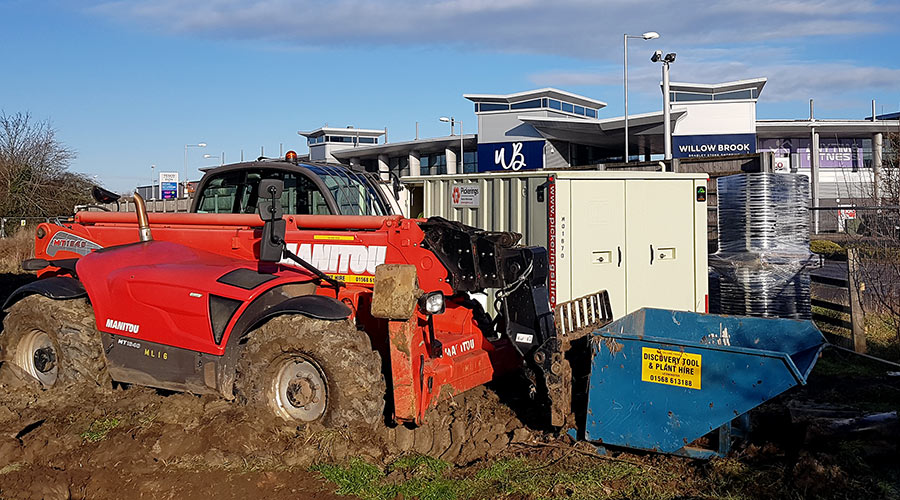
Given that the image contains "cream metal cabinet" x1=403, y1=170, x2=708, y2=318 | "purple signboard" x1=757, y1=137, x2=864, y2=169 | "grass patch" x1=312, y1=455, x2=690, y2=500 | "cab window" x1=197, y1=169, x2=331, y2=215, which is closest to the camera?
"grass patch" x1=312, y1=455, x2=690, y2=500

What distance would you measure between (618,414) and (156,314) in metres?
3.85

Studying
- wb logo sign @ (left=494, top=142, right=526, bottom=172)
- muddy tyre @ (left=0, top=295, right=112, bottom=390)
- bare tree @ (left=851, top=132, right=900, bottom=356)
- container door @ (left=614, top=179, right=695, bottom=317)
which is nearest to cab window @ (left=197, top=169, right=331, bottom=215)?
muddy tyre @ (left=0, top=295, right=112, bottom=390)

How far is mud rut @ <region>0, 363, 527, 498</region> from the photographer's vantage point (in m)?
5.58

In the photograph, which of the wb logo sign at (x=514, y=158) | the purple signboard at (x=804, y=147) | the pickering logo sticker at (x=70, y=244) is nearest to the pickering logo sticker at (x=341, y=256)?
the pickering logo sticker at (x=70, y=244)

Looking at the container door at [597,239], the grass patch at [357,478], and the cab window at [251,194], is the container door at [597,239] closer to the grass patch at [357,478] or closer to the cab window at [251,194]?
the cab window at [251,194]

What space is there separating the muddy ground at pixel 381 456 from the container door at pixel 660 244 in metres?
4.16

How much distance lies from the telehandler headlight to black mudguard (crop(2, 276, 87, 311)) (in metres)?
3.56

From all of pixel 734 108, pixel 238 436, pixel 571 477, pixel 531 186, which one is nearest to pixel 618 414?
pixel 571 477

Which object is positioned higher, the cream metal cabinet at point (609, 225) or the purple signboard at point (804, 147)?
the purple signboard at point (804, 147)

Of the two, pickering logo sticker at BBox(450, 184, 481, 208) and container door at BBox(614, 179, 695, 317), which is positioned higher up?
pickering logo sticker at BBox(450, 184, 481, 208)

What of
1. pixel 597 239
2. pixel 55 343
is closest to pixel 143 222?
pixel 55 343

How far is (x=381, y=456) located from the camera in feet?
19.4

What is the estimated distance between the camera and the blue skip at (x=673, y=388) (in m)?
5.45

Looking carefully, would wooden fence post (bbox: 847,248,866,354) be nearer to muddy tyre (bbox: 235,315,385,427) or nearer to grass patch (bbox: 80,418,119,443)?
muddy tyre (bbox: 235,315,385,427)
